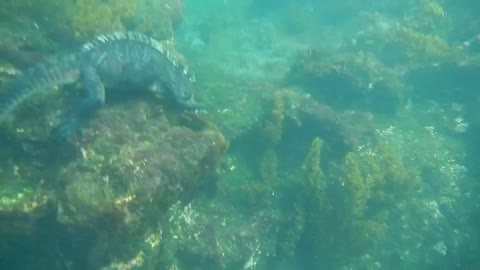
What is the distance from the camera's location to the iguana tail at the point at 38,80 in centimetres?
607

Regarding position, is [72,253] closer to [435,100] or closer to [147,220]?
[147,220]

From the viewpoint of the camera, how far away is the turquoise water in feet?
19.9

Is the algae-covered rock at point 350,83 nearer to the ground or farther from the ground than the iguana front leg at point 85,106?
nearer to the ground

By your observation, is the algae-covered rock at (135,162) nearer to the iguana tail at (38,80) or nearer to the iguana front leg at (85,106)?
the iguana front leg at (85,106)

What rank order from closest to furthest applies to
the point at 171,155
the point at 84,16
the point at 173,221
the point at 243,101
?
the point at 171,155 → the point at 173,221 → the point at 84,16 → the point at 243,101

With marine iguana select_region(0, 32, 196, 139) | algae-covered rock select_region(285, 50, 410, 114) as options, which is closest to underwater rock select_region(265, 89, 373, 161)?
algae-covered rock select_region(285, 50, 410, 114)

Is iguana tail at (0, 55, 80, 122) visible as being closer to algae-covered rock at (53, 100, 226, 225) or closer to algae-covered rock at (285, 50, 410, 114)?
algae-covered rock at (53, 100, 226, 225)

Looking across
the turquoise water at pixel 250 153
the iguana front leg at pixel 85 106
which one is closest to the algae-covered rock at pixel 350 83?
the turquoise water at pixel 250 153

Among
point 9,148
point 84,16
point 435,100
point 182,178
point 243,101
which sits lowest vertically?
point 435,100

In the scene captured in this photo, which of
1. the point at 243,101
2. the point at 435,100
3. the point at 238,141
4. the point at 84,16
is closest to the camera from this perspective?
the point at 84,16

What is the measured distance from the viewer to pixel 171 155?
22.4 ft

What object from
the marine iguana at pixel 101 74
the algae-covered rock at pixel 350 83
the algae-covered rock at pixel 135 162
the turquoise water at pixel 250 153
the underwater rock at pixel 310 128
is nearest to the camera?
the algae-covered rock at pixel 135 162

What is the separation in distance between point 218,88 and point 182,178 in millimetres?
5611

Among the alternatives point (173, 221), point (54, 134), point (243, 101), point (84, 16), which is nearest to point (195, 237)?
point (173, 221)
